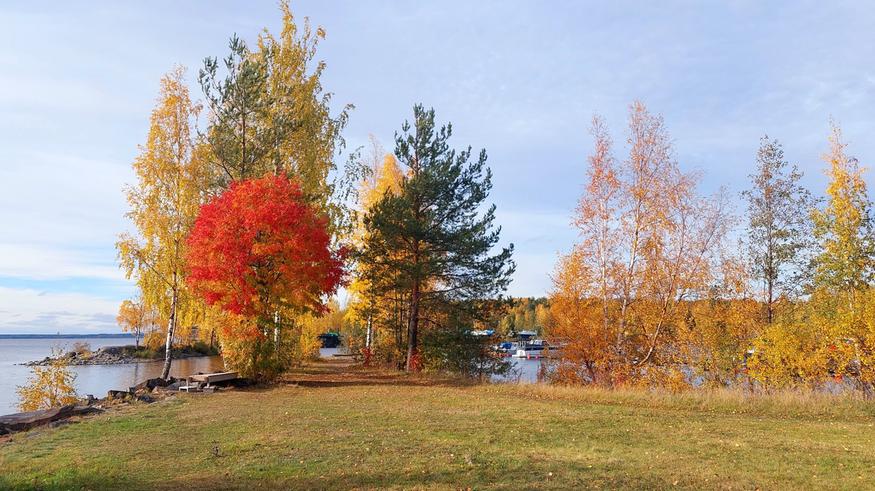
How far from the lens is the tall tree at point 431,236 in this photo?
2295cm

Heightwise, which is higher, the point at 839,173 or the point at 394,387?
the point at 839,173

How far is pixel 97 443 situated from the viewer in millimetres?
10336

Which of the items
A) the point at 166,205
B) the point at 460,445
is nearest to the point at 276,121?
the point at 166,205

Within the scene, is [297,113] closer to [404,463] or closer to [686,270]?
[686,270]

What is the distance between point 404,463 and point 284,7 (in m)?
22.6

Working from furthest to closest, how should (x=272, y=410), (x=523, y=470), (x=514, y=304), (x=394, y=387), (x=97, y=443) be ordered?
1. (x=514, y=304)
2. (x=394, y=387)
3. (x=272, y=410)
4. (x=97, y=443)
5. (x=523, y=470)

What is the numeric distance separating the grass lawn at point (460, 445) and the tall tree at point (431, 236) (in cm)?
784

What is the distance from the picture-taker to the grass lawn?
765 cm

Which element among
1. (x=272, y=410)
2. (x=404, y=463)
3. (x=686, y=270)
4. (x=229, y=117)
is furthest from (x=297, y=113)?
(x=404, y=463)

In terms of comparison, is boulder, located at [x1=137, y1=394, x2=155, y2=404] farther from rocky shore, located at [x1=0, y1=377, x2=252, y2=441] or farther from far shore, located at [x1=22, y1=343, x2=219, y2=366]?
far shore, located at [x1=22, y1=343, x2=219, y2=366]

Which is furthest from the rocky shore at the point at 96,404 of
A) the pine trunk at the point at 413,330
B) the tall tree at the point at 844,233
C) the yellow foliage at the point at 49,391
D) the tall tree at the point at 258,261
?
the tall tree at the point at 844,233

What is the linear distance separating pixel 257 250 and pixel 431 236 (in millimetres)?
7213

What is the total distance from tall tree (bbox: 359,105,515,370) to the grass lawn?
7838 mm

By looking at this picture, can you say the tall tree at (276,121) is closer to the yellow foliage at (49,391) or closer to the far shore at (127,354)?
the yellow foliage at (49,391)
